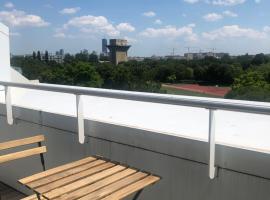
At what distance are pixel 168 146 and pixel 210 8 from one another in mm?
90217

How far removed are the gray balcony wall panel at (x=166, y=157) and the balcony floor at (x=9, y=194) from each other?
1.60 ft

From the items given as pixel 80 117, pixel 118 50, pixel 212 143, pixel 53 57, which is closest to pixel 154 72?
pixel 53 57

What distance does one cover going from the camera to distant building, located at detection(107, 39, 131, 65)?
4631 inches

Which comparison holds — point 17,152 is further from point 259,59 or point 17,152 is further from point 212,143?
point 259,59

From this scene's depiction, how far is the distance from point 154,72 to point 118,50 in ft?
114

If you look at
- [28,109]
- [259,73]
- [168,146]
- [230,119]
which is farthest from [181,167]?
[259,73]

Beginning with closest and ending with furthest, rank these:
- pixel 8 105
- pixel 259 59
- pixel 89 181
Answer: pixel 89 181
pixel 8 105
pixel 259 59

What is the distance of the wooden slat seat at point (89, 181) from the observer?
92.2 inches

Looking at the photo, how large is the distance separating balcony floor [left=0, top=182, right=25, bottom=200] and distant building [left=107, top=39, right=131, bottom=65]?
112m

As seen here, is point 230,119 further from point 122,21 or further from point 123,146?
point 122,21

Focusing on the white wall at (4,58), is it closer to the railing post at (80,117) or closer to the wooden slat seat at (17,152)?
the wooden slat seat at (17,152)

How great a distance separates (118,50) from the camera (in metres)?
119

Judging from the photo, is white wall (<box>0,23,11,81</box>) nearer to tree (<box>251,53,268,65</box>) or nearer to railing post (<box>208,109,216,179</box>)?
railing post (<box>208,109,216,179</box>)

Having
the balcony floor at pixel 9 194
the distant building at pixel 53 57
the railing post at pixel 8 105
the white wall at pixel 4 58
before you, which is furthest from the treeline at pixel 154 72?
the railing post at pixel 8 105
